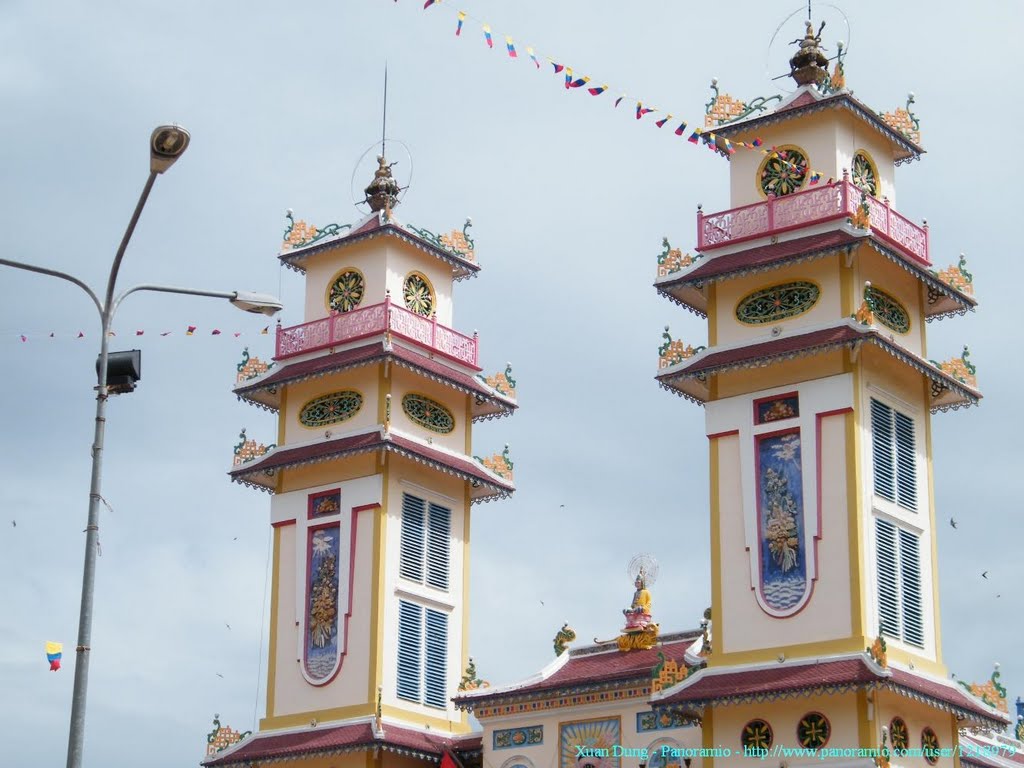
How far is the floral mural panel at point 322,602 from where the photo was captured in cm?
4025

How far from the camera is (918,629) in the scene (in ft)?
115

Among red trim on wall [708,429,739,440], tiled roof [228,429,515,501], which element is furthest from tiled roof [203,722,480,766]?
red trim on wall [708,429,739,440]

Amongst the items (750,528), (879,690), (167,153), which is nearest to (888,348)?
(750,528)

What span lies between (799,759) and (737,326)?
27.3ft

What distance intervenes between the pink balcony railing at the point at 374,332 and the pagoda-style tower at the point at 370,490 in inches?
1.5

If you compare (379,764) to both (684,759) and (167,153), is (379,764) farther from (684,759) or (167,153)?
(167,153)

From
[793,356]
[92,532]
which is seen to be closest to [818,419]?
[793,356]

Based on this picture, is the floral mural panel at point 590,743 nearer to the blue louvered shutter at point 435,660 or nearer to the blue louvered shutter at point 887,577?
the blue louvered shutter at point 435,660

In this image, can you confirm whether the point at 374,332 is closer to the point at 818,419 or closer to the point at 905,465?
the point at 818,419

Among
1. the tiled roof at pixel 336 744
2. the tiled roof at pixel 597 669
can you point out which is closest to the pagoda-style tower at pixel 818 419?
the tiled roof at pixel 597 669

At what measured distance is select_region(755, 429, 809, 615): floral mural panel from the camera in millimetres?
34250

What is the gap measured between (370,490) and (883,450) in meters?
11.1

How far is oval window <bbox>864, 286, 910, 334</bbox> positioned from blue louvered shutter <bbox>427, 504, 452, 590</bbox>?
1092 centimetres

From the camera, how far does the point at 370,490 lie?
134 feet
